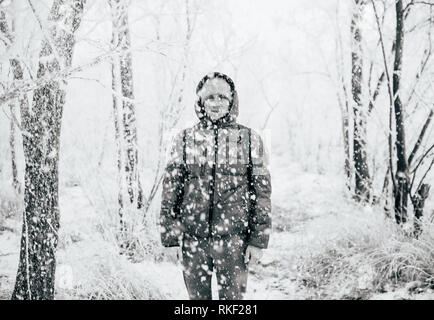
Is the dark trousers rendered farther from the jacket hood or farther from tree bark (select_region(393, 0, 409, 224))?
tree bark (select_region(393, 0, 409, 224))

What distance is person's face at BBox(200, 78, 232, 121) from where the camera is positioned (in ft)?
7.59

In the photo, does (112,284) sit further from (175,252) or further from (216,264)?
(216,264)

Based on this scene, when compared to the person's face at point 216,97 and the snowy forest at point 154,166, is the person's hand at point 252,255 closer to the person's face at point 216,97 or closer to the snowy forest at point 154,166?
the snowy forest at point 154,166

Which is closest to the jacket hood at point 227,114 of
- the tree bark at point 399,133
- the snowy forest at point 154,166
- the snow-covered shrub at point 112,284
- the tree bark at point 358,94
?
the snowy forest at point 154,166

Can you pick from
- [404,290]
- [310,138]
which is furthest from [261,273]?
[310,138]

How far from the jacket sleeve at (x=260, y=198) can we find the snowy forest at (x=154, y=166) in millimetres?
579

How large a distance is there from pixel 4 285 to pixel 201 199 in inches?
83.6

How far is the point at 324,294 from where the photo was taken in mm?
3424

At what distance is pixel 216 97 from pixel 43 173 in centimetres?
135

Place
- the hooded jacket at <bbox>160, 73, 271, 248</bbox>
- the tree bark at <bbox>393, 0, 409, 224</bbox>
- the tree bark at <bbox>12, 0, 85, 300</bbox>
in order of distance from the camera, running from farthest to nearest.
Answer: the tree bark at <bbox>393, 0, 409, 224</bbox>, the tree bark at <bbox>12, 0, 85, 300</bbox>, the hooded jacket at <bbox>160, 73, 271, 248</bbox>

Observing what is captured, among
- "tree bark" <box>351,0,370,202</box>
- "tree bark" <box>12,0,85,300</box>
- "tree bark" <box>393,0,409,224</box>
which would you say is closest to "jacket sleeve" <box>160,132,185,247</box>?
"tree bark" <box>12,0,85,300</box>

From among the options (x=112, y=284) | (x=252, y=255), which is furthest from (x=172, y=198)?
(x=112, y=284)

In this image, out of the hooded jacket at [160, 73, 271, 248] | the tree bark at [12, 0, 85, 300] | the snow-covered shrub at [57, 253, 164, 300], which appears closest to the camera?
the hooded jacket at [160, 73, 271, 248]

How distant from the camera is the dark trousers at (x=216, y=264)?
2293 mm
